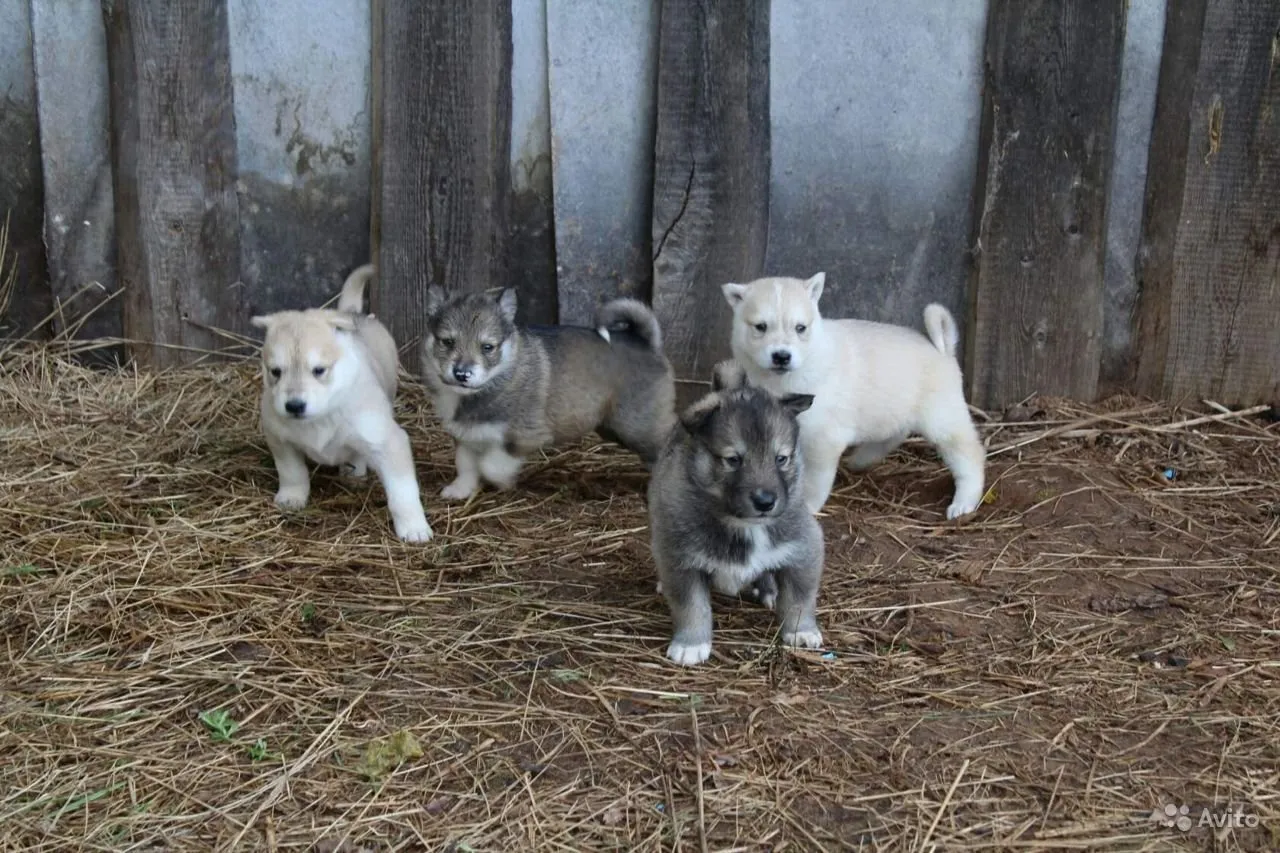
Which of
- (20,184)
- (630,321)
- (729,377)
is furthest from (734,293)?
(20,184)

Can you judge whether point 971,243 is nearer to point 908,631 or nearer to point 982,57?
point 982,57

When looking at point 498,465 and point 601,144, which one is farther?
point 601,144

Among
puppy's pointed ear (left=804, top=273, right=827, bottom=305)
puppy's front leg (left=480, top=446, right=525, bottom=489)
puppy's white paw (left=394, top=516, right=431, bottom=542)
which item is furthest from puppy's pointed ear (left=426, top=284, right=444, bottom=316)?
puppy's pointed ear (left=804, top=273, right=827, bottom=305)

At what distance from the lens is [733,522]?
460 cm

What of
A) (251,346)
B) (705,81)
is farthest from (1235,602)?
(251,346)

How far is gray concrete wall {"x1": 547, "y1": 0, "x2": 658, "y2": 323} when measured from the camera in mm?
7082

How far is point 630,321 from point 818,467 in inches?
53.7

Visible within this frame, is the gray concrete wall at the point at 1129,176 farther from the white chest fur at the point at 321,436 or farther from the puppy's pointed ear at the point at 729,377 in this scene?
the white chest fur at the point at 321,436

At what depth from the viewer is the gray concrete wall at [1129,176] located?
6.92 meters

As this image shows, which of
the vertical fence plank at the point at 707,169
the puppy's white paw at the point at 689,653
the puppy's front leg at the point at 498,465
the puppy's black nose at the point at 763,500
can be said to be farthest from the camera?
the vertical fence plank at the point at 707,169

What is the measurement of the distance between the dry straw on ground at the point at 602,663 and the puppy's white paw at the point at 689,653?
8 cm

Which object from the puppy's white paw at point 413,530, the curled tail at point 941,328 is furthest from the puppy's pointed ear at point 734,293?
the puppy's white paw at point 413,530

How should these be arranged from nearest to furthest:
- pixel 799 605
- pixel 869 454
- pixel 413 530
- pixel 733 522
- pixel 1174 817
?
pixel 1174 817 → pixel 733 522 → pixel 799 605 → pixel 413 530 → pixel 869 454

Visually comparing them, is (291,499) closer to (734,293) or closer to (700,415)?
(734,293)
